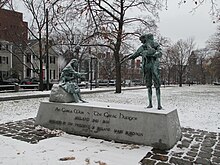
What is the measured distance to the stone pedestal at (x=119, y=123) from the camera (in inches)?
223

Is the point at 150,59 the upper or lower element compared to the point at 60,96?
upper

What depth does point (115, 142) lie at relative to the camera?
6098mm

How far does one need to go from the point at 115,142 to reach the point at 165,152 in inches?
53.2

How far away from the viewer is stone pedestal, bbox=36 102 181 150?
5.68 meters

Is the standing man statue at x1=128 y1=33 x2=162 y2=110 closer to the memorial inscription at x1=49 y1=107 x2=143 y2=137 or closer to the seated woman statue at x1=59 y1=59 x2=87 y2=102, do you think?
the memorial inscription at x1=49 y1=107 x2=143 y2=137

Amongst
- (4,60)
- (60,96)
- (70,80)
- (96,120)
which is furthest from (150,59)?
(4,60)

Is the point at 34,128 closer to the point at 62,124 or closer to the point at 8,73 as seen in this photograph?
the point at 62,124

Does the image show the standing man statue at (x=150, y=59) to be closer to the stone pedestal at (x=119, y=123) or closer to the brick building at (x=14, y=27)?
the stone pedestal at (x=119, y=123)

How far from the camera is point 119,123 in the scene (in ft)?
20.3

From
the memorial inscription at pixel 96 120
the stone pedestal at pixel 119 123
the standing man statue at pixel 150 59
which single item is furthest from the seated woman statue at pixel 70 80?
the standing man statue at pixel 150 59

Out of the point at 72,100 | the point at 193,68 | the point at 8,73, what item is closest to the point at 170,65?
the point at 193,68

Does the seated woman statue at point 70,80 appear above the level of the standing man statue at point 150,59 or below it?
below

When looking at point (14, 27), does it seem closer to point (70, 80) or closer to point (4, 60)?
point (70, 80)

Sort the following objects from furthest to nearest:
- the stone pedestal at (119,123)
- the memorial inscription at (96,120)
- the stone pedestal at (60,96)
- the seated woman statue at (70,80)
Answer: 1. the seated woman statue at (70,80)
2. the stone pedestal at (60,96)
3. the memorial inscription at (96,120)
4. the stone pedestal at (119,123)
